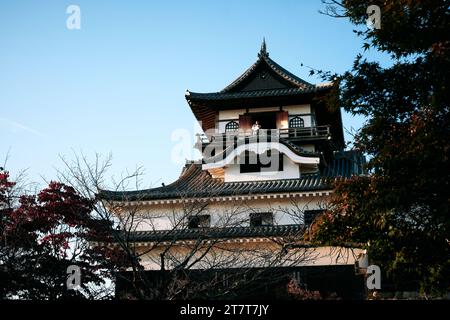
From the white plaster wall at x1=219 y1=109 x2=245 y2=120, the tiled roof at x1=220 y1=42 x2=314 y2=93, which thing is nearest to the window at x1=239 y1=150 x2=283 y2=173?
the white plaster wall at x1=219 y1=109 x2=245 y2=120

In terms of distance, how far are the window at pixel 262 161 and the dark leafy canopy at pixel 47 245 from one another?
8.89 metres

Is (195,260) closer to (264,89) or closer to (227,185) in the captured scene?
(227,185)

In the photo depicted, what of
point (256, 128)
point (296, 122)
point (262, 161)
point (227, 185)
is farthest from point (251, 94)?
point (227, 185)

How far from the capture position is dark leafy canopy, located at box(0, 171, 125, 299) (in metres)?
10.7

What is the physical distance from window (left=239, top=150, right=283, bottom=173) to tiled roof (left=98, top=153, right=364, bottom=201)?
758 millimetres

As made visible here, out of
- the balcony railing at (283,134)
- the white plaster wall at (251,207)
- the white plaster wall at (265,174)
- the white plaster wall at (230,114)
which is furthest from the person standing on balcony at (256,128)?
the white plaster wall at (251,207)

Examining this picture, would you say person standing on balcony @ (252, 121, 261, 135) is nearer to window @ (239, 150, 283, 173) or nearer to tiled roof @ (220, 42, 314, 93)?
window @ (239, 150, 283, 173)

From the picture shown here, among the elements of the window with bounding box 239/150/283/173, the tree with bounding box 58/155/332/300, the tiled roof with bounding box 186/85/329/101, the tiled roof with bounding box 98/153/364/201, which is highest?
the tiled roof with bounding box 186/85/329/101

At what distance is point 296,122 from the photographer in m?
22.8

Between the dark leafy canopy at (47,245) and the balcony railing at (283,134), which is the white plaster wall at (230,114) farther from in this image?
the dark leafy canopy at (47,245)

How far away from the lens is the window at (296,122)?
74.2 feet

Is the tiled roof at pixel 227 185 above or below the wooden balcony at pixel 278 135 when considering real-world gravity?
below

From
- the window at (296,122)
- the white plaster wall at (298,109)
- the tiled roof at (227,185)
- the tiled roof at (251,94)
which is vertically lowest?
the tiled roof at (227,185)
